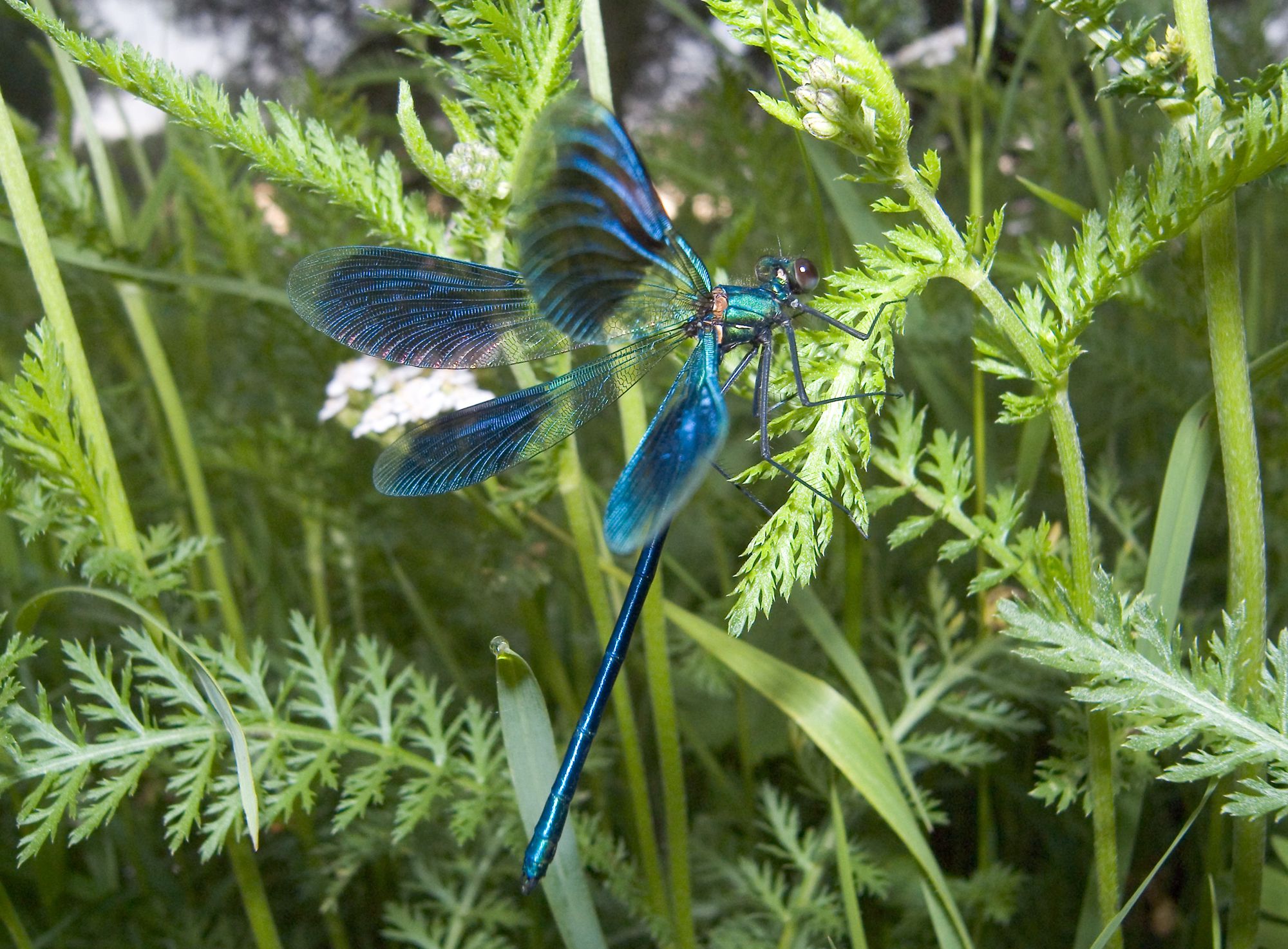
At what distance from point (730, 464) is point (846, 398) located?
66cm

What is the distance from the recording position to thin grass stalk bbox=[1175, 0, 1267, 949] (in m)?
0.51

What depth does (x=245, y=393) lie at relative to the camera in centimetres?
149

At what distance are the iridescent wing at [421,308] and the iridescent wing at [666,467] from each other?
0.53 feet

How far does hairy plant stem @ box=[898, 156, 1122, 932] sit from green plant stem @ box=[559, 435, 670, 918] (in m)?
0.29

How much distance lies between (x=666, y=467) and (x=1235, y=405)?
11.9 inches

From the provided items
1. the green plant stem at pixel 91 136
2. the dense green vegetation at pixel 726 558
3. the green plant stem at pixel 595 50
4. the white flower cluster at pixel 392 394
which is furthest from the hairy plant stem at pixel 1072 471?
the green plant stem at pixel 91 136

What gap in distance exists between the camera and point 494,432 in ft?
2.42

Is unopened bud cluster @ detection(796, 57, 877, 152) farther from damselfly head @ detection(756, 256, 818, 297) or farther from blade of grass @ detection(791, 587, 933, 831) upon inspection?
blade of grass @ detection(791, 587, 933, 831)

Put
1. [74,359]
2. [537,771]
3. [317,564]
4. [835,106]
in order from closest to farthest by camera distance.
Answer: [835,106] < [537,771] < [74,359] < [317,564]

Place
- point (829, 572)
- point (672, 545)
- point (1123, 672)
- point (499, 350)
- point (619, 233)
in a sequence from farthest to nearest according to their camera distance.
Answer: point (672, 545) < point (829, 572) < point (499, 350) < point (619, 233) < point (1123, 672)

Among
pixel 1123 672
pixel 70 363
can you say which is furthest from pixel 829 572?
pixel 70 363

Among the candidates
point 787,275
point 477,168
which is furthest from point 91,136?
point 787,275

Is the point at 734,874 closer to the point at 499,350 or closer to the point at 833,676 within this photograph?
the point at 833,676

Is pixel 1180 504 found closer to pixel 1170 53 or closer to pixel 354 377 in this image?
pixel 1170 53
